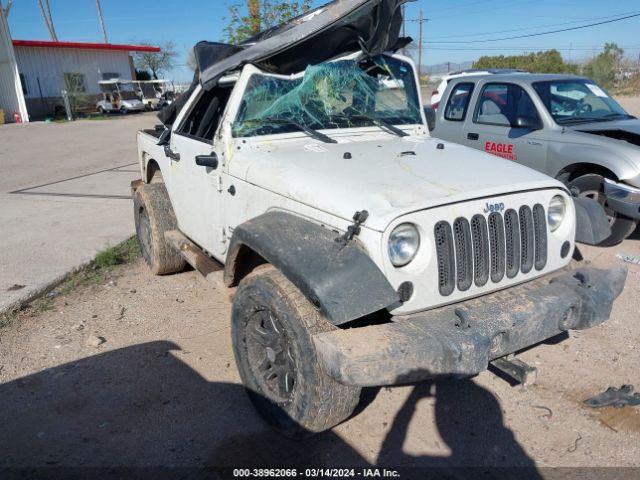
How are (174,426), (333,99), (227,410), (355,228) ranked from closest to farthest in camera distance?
(355,228)
(174,426)
(227,410)
(333,99)

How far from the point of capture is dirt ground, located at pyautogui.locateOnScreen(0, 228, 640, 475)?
2.95 m

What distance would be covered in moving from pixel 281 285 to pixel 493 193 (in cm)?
124

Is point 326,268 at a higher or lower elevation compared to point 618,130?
lower

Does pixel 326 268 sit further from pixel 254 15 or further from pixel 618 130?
pixel 254 15

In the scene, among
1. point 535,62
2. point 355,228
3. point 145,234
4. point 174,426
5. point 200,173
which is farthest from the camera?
point 535,62

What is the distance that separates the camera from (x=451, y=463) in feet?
9.43

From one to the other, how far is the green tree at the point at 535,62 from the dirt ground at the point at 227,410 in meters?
33.9

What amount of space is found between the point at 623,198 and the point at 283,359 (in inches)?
175

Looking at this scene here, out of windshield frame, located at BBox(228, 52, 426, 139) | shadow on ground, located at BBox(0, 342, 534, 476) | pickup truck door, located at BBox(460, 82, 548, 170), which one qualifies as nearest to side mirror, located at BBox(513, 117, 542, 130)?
pickup truck door, located at BBox(460, 82, 548, 170)

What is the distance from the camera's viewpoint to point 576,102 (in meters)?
6.81

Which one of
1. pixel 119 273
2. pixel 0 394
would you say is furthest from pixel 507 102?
pixel 0 394

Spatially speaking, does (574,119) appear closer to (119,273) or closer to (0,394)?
(119,273)

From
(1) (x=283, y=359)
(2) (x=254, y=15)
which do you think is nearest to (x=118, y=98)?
(2) (x=254, y=15)

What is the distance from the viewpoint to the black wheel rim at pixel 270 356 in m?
2.92
